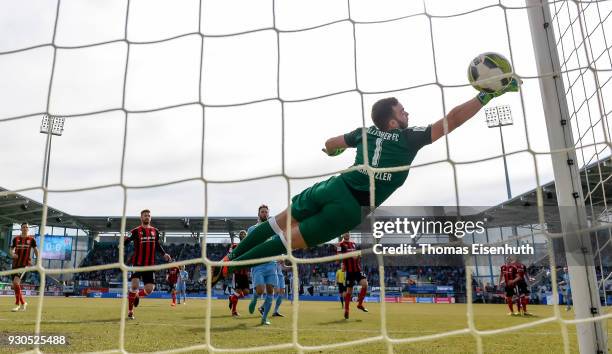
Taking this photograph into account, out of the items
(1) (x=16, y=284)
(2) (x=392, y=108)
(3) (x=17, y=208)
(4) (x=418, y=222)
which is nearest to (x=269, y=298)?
(4) (x=418, y=222)

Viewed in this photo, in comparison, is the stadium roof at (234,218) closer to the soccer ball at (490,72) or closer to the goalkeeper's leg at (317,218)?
the soccer ball at (490,72)

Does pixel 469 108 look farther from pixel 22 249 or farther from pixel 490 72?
pixel 22 249

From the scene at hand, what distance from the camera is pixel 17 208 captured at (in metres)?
17.1

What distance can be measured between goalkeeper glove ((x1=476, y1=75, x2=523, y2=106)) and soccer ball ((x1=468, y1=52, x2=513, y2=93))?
0.02 metres

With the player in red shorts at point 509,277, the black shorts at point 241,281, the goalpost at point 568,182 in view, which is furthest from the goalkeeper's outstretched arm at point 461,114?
the player in red shorts at point 509,277

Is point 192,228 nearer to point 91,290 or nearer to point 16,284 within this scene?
point 91,290

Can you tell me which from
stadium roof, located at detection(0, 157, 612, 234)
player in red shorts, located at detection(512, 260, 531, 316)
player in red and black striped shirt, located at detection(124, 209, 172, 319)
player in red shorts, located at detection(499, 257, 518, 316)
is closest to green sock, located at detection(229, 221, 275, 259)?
stadium roof, located at detection(0, 157, 612, 234)

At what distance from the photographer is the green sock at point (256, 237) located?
3.49 meters

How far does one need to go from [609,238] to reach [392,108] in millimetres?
1526

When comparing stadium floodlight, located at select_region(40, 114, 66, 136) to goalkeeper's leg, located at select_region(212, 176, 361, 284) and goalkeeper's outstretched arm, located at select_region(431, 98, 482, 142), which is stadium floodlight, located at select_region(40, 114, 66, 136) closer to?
goalkeeper's leg, located at select_region(212, 176, 361, 284)

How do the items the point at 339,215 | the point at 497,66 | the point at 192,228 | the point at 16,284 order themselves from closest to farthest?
the point at 497,66, the point at 339,215, the point at 16,284, the point at 192,228

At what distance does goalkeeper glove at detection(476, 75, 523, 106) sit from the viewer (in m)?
2.81

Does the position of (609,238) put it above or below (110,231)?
below

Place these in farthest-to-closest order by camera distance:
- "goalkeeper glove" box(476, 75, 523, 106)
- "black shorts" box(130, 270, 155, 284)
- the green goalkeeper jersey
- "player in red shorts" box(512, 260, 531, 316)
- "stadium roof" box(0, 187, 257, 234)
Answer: "stadium roof" box(0, 187, 257, 234), "player in red shorts" box(512, 260, 531, 316), "black shorts" box(130, 270, 155, 284), the green goalkeeper jersey, "goalkeeper glove" box(476, 75, 523, 106)
